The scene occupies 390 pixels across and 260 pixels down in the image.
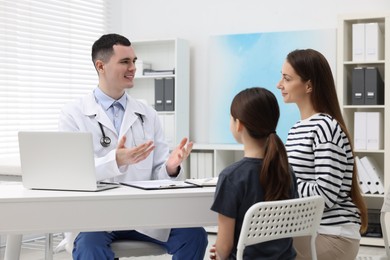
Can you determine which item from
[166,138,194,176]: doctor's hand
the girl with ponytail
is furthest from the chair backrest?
[166,138,194,176]: doctor's hand

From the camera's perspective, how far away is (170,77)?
5398 millimetres

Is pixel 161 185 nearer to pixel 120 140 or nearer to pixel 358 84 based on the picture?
pixel 120 140

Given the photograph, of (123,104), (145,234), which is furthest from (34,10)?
(145,234)

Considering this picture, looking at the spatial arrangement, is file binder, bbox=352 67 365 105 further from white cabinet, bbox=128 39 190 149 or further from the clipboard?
the clipboard

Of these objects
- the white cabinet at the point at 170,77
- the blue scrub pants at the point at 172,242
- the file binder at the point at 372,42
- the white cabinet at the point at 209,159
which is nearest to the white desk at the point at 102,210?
the blue scrub pants at the point at 172,242

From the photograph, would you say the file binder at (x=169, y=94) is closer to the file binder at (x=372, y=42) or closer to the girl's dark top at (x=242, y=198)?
the file binder at (x=372, y=42)

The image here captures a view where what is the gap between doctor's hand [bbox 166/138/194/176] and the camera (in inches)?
102

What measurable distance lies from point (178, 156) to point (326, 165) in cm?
71

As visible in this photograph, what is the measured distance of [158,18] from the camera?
5793 millimetres

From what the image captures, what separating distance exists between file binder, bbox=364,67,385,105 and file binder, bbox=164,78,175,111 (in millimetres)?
1684

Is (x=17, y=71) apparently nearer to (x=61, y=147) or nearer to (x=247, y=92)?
(x=61, y=147)

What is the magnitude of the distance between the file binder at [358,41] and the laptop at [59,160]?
292 centimetres

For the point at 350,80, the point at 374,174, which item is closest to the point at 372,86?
the point at 350,80

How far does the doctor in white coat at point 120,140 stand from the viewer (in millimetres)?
2457
